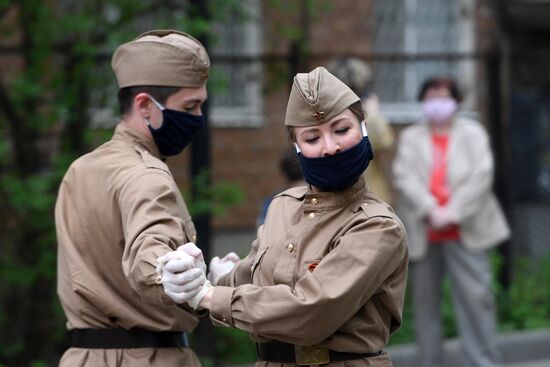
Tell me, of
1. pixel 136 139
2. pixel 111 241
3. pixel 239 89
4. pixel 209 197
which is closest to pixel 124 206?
pixel 111 241

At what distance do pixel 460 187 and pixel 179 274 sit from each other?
4476mm

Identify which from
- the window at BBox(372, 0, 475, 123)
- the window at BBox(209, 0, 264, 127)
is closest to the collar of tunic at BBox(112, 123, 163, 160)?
the window at BBox(209, 0, 264, 127)

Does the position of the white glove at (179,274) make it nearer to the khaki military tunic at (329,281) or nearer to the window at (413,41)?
the khaki military tunic at (329,281)

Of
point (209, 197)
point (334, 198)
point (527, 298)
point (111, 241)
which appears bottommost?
point (527, 298)

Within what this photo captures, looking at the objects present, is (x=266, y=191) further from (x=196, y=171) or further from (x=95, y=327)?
(x=95, y=327)

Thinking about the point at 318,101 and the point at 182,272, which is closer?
the point at 182,272

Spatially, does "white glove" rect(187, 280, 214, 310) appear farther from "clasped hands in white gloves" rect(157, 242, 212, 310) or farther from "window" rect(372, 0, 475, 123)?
"window" rect(372, 0, 475, 123)

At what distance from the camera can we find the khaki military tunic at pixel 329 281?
3277mm

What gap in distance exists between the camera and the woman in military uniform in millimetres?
3285

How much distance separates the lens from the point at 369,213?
338 centimetres

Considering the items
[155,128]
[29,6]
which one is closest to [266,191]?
[29,6]

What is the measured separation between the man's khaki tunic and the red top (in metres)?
3.77

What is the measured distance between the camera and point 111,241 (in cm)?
381

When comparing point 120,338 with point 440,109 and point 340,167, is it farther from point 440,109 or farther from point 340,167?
point 440,109
